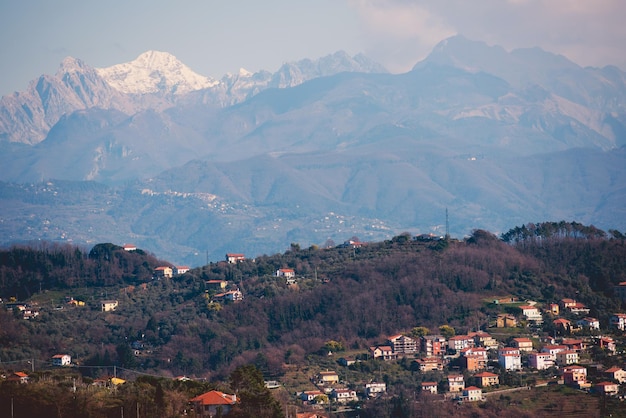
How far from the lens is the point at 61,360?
71.7 metres

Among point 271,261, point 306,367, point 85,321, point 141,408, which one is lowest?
point 141,408

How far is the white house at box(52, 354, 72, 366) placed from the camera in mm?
71312

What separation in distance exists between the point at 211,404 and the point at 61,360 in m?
23.6

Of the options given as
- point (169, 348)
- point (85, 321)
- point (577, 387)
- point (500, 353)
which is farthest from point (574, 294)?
point (85, 321)

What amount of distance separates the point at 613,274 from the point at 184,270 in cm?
3558

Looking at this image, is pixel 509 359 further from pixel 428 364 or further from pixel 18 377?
pixel 18 377

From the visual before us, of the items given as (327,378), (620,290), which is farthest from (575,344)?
(327,378)

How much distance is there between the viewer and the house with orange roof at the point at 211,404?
1955 inches

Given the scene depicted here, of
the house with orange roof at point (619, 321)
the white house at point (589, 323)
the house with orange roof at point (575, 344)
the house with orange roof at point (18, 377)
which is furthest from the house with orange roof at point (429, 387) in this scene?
the house with orange roof at point (18, 377)

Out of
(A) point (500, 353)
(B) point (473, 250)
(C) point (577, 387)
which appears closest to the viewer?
(C) point (577, 387)

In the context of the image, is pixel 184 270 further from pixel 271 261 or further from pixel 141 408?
pixel 141 408

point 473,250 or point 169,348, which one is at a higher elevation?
point 473,250

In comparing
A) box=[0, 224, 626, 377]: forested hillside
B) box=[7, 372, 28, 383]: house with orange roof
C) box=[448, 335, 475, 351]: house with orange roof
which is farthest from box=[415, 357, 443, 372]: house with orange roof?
box=[7, 372, 28, 383]: house with orange roof

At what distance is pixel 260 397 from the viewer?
50.2 meters
